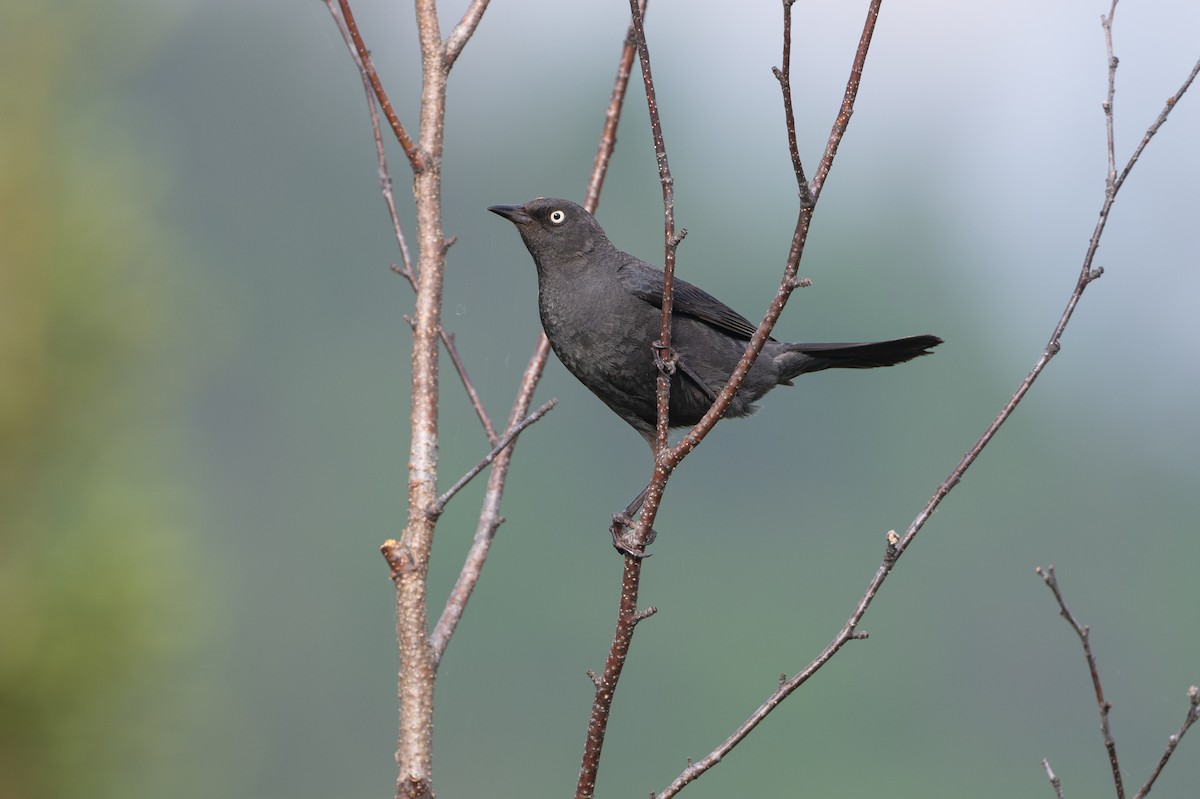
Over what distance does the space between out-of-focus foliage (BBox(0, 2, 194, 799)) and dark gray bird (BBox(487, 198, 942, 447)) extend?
748 cm

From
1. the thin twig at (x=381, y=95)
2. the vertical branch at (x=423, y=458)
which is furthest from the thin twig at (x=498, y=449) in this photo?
the thin twig at (x=381, y=95)

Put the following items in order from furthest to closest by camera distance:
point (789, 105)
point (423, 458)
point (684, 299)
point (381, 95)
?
1. point (684, 299)
2. point (381, 95)
3. point (423, 458)
4. point (789, 105)

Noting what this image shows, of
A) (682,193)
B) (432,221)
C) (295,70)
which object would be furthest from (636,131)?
(432,221)

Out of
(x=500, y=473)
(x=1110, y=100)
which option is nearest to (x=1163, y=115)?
(x=1110, y=100)

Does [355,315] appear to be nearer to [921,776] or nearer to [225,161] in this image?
[225,161]

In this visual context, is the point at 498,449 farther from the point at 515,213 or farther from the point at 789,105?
the point at 515,213

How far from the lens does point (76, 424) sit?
37.9ft

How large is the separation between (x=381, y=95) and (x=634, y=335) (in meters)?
1.49

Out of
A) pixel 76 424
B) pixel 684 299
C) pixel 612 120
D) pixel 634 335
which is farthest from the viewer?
pixel 76 424

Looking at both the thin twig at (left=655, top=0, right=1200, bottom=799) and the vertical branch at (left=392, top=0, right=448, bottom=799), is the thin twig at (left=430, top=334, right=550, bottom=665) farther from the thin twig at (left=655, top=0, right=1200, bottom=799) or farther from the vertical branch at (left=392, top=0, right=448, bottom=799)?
the thin twig at (left=655, top=0, right=1200, bottom=799)

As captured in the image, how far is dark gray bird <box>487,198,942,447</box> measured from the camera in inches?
167

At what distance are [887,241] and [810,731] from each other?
45.5 m

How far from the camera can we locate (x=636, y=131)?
81.3 meters

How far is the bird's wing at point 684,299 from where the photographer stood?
441cm
